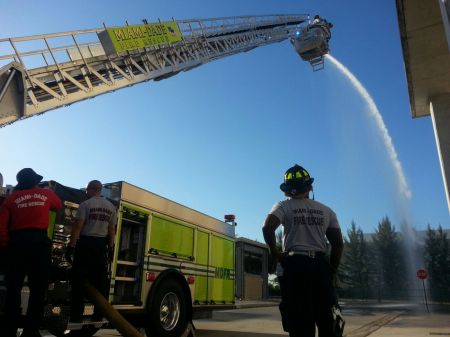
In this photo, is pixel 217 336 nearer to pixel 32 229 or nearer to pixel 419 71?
pixel 32 229

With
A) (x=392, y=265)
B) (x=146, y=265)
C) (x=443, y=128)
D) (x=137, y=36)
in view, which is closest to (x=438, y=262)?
(x=392, y=265)

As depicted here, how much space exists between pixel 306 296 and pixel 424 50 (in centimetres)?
605

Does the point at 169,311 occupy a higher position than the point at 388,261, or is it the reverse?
the point at 388,261

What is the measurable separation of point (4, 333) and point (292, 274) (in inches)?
109

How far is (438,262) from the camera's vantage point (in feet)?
158

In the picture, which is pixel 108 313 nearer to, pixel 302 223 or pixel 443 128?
pixel 302 223

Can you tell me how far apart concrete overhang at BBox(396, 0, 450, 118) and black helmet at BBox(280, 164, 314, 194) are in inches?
136

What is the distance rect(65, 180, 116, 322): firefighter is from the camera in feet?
16.2

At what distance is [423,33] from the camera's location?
704 centimetres

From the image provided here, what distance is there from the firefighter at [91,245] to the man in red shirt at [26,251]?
66 cm

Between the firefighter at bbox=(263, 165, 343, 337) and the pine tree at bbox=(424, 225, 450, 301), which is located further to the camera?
the pine tree at bbox=(424, 225, 450, 301)

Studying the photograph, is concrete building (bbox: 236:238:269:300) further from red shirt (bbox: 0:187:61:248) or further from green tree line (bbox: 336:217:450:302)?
red shirt (bbox: 0:187:61:248)

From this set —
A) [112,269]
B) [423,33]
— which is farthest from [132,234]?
[423,33]

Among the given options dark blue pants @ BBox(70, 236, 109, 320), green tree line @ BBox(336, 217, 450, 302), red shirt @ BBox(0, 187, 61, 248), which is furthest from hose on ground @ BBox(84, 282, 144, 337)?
green tree line @ BBox(336, 217, 450, 302)
